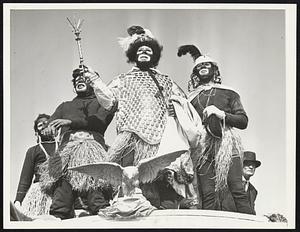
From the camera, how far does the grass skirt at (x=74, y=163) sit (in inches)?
113

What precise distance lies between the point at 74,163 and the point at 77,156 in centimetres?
4

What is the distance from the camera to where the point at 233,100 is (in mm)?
2916

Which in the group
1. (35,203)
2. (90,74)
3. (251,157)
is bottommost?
(35,203)

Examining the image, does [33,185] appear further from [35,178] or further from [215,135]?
[215,135]

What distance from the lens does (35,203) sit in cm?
288

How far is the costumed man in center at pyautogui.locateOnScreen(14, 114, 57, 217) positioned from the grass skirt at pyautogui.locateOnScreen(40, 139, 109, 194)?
3cm

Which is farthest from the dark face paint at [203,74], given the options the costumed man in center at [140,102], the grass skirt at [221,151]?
the grass skirt at [221,151]

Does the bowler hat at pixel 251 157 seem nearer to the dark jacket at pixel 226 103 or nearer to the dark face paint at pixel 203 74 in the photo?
the dark jacket at pixel 226 103

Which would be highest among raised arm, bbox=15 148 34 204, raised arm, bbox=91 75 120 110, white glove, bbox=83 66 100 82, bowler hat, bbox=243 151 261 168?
white glove, bbox=83 66 100 82

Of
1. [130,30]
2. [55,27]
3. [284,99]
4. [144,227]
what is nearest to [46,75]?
[55,27]

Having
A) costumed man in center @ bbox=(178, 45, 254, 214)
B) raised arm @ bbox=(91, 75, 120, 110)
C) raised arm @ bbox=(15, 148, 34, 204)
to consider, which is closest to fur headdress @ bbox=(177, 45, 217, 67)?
costumed man in center @ bbox=(178, 45, 254, 214)

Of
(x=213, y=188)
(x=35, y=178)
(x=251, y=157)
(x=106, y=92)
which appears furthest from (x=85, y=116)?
(x=251, y=157)

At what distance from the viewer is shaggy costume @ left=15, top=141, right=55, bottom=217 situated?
2879mm

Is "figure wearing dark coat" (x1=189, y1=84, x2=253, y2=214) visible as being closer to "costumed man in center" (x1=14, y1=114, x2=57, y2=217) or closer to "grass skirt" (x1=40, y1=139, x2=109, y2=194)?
"grass skirt" (x1=40, y1=139, x2=109, y2=194)
